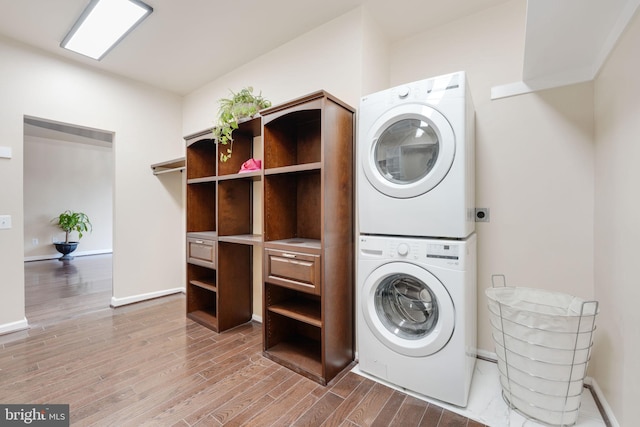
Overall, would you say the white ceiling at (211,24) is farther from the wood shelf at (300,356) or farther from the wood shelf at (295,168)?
the wood shelf at (300,356)

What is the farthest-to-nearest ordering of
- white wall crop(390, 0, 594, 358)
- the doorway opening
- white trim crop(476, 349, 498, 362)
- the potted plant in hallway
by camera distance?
the potted plant in hallway < the doorway opening < white trim crop(476, 349, 498, 362) < white wall crop(390, 0, 594, 358)

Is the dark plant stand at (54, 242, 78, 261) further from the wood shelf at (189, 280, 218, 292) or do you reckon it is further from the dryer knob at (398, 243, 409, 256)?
the dryer knob at (398, 243, 409, 256)

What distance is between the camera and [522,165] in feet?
6.25

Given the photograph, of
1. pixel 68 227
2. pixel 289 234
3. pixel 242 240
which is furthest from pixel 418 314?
pixel 68 227

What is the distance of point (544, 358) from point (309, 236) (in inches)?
64.6

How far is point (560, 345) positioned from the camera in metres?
1.37

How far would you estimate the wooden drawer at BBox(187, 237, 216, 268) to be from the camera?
8.66 feet

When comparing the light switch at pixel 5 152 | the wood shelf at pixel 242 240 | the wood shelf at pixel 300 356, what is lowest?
the wood shelf at pixel 300 356

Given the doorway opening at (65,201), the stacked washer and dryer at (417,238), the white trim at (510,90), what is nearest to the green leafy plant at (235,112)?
the stacked washer and dryer at (417,238)

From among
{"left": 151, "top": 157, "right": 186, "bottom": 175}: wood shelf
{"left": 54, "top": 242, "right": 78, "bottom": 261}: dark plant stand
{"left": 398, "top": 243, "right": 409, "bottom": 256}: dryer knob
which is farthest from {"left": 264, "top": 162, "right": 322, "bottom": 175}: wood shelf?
{"left": 54, "top": 242, "right": 78, "bottom": 261}: dark plant stand

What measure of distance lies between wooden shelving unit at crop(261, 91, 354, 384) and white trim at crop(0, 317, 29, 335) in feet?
7.98

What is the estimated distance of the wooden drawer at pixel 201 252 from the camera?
8.66 ft

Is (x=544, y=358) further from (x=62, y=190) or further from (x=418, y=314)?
(x=62, y=190)

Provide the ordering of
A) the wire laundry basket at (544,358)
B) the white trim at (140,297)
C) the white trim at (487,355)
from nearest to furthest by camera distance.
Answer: the wire laundry basket at (544,358), the white trim at (487,355), the white trim at (140,297)
